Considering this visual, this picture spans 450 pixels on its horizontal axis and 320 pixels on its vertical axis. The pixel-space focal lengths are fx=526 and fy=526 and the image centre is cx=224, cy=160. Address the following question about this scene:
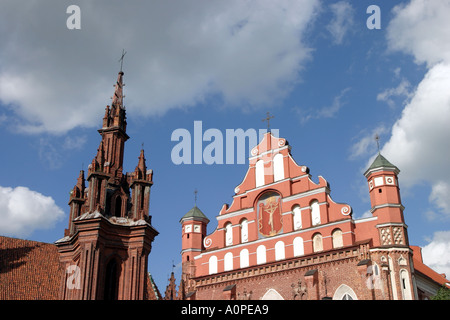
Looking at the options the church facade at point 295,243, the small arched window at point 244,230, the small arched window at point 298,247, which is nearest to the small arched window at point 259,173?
the church facade at point 295,243

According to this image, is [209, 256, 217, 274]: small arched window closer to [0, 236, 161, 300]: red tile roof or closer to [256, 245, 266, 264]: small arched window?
[256, 245, 266, 264]: small arched window

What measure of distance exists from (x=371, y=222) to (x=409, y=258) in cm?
311

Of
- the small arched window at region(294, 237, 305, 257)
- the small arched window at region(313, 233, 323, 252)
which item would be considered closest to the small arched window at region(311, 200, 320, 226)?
the small arched window at region(313, 233, 323, 252)

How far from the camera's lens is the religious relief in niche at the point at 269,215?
36906mm

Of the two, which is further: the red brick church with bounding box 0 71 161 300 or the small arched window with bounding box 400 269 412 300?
the small arched window with bounding box 400 269 412 300

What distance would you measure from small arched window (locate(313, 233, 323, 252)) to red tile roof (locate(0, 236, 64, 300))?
16124 millimetres

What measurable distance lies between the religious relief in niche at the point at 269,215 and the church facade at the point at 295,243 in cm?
7

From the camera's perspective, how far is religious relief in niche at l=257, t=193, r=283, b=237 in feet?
121

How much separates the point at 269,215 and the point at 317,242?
4354 mm

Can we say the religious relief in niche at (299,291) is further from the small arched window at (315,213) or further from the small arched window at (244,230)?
the small arched window at (244,230)

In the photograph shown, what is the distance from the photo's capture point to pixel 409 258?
32.2m
